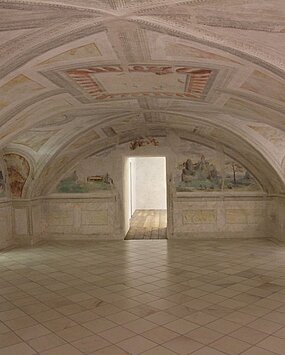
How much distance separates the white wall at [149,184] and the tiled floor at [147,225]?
1705 millimetres

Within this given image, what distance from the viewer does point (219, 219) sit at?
16234 mm

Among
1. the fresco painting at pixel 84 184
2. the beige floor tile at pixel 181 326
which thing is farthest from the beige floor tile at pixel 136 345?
the fresco painting at pixel 84 184

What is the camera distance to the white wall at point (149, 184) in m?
28.4

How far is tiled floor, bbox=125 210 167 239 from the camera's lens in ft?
56.3

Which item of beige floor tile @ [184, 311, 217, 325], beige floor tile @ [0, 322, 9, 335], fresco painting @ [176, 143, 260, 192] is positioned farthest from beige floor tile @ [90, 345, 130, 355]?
fresco painting @ [176, 143, 260, 192]

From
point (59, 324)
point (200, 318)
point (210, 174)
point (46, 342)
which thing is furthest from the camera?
point (210, 174)

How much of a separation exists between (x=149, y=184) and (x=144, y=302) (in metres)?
20.6

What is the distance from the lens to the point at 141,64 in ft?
21.8

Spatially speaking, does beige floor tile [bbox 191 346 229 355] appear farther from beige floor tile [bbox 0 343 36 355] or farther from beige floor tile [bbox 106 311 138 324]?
beige floor tile [bbox 0 343 36 355]

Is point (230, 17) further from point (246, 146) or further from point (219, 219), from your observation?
point (219, 219)

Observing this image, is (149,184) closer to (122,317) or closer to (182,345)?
(122,317)

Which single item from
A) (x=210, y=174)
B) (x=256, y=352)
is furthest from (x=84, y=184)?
(x=256, y=352)

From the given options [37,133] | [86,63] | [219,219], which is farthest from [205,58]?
[219,219]

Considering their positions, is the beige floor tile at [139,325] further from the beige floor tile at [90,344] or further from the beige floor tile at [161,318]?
the beige floor tile at [90,344]
